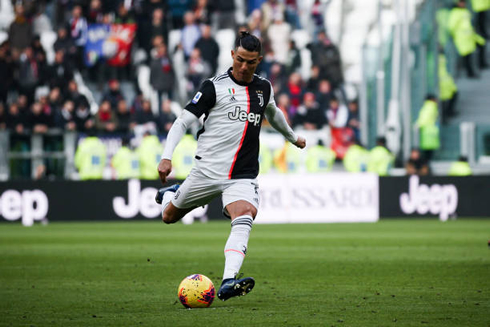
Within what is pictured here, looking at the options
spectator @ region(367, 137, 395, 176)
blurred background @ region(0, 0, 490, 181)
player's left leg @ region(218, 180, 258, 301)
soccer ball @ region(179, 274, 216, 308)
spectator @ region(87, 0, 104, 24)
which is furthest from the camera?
spectator @ region(87, 0, 104, 24)

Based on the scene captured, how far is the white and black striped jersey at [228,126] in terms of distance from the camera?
7.73 meters

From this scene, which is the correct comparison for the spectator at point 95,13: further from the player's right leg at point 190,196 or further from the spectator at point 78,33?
the player's right leg at point 190,196

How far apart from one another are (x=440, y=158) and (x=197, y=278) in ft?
47.0

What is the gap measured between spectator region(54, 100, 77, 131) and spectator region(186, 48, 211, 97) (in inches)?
109

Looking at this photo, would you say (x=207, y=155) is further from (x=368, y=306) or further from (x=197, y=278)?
(x=368, y=306)

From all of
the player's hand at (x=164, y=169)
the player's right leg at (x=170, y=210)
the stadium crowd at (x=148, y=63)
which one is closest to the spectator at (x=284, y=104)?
the stadium crowd at (x=148, y=63)

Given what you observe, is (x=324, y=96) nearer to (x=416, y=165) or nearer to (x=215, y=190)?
(x=416, y=165)

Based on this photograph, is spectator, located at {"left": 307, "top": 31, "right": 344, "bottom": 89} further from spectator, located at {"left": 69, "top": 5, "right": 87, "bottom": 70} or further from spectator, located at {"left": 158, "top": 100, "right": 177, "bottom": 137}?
spectator, located at {"left": 69, "top": 5, "right": 87, "bottom": 70}

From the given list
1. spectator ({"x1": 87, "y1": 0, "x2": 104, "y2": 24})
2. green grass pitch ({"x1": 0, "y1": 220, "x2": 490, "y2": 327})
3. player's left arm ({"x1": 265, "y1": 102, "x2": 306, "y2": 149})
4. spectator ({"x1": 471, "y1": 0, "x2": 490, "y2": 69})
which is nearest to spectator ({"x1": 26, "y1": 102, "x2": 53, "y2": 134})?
spectator ({"x1": 87, "y1": 0, "x2": 104, "y2": 24})

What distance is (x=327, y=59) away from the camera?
23.4 metres

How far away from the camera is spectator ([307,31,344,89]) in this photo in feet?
76.8

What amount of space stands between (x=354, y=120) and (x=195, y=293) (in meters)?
15.1

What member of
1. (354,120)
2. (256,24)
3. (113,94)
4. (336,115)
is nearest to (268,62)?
(256,24)

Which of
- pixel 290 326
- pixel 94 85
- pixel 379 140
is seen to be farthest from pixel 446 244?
pixel 94 85
